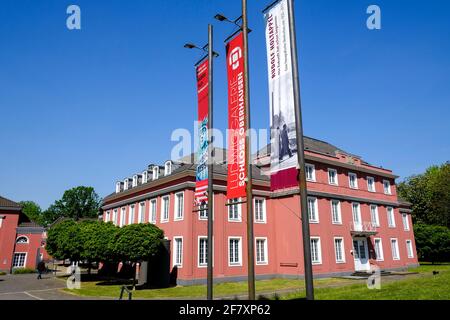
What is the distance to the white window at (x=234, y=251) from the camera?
25323 mm

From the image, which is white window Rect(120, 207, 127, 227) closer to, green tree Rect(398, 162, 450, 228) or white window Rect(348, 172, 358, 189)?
white window Rect(348, 172, 358, 189)

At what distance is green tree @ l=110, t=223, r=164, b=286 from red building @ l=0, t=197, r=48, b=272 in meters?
26.1

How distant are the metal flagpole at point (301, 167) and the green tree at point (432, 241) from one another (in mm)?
41081

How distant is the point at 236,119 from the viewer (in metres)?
11.0

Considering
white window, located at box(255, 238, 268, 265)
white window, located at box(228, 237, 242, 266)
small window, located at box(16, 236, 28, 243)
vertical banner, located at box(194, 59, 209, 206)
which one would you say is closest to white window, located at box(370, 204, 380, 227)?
white window, located at box(255, 238, 268, 265)

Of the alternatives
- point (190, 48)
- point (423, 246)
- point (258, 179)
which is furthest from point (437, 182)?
point (190, 48)

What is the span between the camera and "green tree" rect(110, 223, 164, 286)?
21266mm

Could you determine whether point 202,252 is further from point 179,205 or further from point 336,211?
point 336,211

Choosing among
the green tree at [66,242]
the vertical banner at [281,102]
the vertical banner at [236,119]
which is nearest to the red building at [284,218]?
the green tree at [66,242]

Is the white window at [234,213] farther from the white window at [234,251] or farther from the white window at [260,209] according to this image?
the white window at [260,209]

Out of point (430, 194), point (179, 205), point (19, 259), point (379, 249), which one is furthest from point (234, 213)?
point (430, 194)

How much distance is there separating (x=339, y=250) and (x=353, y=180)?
7.42 m
